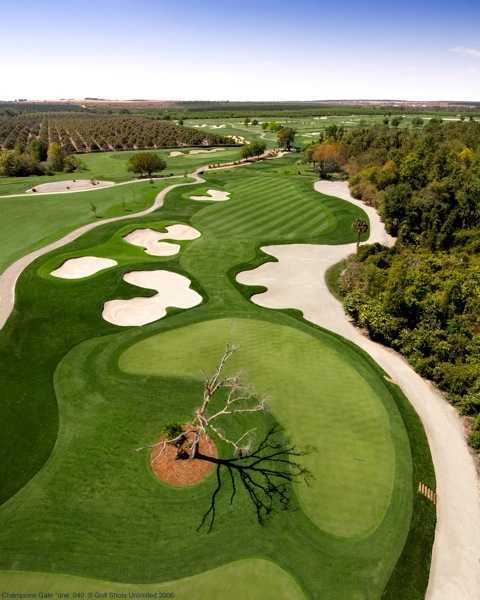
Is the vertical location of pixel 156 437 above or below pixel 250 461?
above

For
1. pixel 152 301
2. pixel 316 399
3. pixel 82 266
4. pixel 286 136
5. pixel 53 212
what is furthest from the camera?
pixel 286 136

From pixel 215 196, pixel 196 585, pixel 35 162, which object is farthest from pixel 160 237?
pixel 35 162

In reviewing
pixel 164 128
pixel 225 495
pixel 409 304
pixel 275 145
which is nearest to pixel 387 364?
pixel 409 304

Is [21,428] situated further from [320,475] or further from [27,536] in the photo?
[320,475]

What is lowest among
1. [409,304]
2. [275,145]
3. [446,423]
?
[446,423]

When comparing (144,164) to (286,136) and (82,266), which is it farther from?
(286,136)

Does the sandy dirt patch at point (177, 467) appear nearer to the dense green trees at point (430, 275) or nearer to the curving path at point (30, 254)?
the dense green trees at point (430, 275)

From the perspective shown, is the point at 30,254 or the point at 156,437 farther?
the point at 30,254
